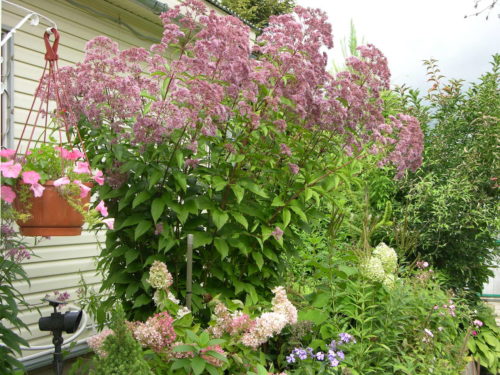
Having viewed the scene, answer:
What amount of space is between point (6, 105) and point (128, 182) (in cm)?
179

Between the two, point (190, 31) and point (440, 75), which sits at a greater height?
point (440, 75)

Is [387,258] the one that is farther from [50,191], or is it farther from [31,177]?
[31,177]

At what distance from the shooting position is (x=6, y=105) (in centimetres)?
386

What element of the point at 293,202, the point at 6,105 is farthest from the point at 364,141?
the point at 6,105

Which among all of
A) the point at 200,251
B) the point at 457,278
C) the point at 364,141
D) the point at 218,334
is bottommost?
the point at 457,278

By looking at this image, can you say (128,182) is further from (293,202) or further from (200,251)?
(293,202)

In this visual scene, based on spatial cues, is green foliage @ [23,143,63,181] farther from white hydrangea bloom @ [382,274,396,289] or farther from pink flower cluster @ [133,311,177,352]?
white hydrangea bloom @ [382,274,396,289]

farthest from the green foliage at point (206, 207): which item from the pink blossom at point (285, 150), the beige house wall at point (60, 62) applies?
the beige house wall at point (60, 62)

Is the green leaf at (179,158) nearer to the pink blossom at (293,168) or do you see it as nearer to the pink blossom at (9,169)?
the pink blossom at (293,168)

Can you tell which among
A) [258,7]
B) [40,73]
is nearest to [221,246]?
[40,73]

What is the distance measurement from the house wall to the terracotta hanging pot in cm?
203

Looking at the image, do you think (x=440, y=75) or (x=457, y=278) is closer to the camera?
(x=457, y=278)

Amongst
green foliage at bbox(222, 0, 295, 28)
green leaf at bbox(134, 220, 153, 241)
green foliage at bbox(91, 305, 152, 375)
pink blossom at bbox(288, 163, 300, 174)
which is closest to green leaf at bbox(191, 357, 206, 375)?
green foliage at bbox(91, 305, 152, 375)

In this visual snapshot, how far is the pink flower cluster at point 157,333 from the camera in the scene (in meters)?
2.16
